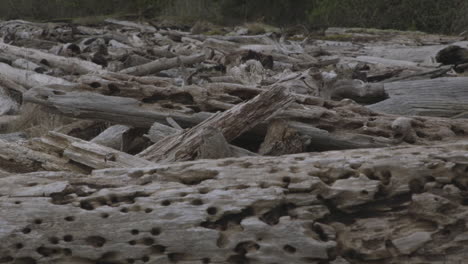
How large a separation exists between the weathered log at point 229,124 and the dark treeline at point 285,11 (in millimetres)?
19952

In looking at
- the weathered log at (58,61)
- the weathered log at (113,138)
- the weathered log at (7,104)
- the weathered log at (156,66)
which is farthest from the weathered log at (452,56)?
the weathered log at (7,104)

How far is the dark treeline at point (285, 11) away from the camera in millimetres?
23938

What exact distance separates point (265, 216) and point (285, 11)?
29.5 meters

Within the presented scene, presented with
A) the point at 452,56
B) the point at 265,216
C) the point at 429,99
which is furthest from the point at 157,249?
the point at 452,56

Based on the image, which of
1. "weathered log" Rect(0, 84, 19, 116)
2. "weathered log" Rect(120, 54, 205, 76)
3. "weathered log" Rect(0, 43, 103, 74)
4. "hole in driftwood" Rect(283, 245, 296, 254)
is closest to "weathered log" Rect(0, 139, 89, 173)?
"hole in driftwood" Rect(283, 245, 296, 254)

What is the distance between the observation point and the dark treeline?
23.9m

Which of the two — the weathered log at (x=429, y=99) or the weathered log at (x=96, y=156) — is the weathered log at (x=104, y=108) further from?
the weathered log at (x=429, y=99)

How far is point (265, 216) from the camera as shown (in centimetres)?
281

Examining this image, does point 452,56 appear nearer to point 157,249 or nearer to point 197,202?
point 197,202

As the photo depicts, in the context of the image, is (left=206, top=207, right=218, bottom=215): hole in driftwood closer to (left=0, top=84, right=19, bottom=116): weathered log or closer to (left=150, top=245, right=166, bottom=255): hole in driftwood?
(left=150, top=245, right=166, bottom=255): hole in driftwood

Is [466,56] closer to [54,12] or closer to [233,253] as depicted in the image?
[233,253]

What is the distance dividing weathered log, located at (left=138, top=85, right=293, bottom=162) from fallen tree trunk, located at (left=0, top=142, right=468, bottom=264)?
3.43 ft

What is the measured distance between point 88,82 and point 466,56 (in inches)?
307

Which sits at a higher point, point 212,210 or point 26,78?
point 212,210
